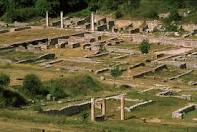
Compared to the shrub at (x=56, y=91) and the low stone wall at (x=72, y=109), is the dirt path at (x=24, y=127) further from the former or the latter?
the shrub at (x=56, y=91)

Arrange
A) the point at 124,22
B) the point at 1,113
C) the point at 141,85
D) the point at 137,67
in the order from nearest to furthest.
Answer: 1. the point at 1,113
2. the point at 141,85
3. the point at 137,67
4. the point at 124,22

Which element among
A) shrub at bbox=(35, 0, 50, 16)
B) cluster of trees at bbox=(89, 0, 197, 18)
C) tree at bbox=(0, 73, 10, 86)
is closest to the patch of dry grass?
shrub at bbox=(35, 0, 50, 16)

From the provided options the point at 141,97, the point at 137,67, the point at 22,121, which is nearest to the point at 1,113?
the point at 22,121

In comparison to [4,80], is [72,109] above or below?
below

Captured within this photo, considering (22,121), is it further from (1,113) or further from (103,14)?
(103,14)

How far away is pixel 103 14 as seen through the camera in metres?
70.2

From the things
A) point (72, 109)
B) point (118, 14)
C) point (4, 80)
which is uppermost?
point (118, 14)

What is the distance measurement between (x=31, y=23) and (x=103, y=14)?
7314mm

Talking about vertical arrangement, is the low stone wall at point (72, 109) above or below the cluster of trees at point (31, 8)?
below

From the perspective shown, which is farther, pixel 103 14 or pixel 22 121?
pixel 103 14

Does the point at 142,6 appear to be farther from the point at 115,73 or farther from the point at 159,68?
the point at 115,73

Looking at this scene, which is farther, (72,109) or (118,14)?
(118,14)

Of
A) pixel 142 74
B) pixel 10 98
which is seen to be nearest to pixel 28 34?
pixel 142 74

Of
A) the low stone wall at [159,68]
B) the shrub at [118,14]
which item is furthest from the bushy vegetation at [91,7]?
the low stone wall at [159,68]
